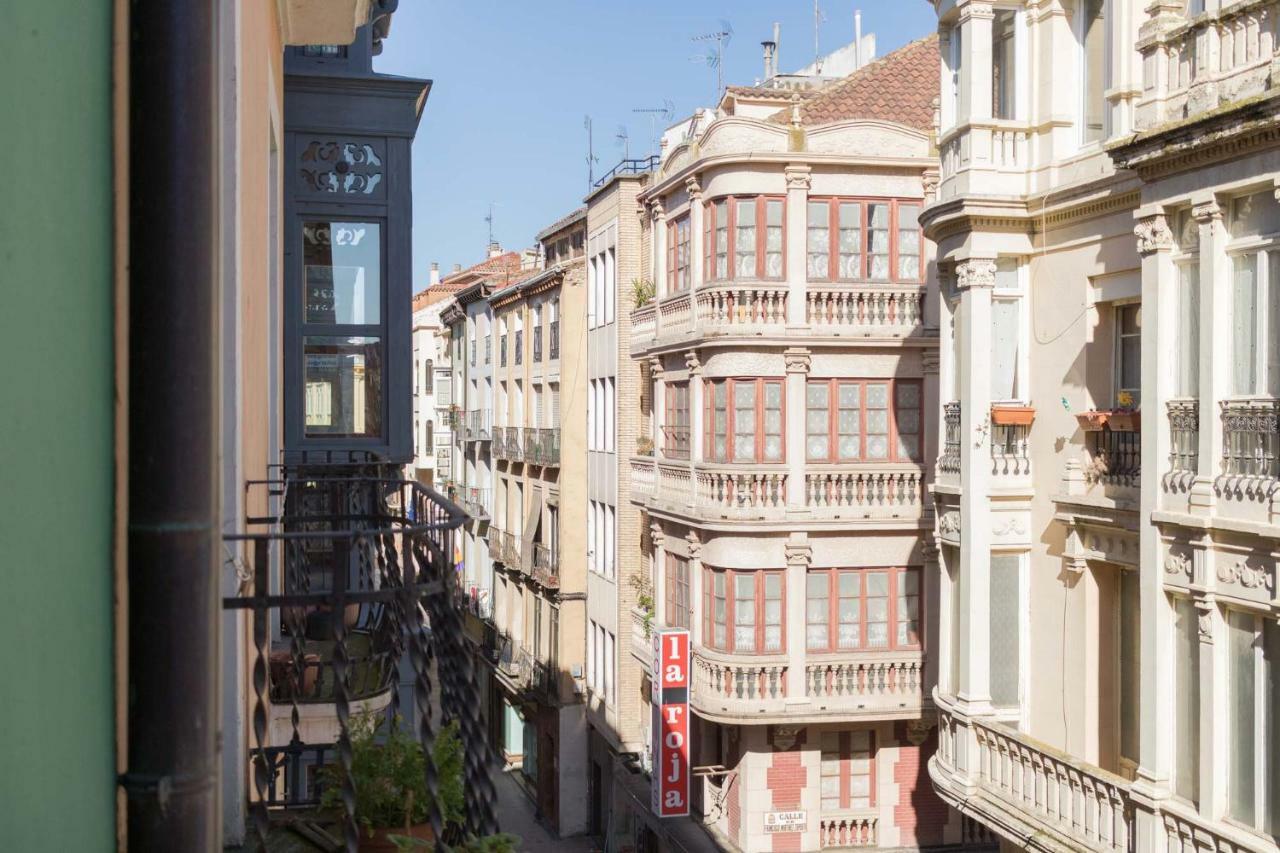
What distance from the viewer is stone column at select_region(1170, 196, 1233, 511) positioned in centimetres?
1368

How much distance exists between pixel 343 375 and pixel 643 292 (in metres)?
20.3

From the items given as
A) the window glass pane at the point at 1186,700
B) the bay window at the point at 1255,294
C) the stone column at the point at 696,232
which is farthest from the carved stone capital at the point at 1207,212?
the stone column at the point at 696,232

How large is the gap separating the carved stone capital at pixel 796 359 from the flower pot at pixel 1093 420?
10.4 m

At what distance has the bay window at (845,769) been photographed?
91.6ft

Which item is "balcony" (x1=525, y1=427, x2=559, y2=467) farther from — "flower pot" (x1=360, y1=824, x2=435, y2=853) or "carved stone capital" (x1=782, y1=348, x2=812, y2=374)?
"flower pot" (x1=360, y1=824, x2=435, y2=853)

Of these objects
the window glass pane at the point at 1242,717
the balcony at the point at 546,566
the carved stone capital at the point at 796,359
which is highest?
the carved stone capital at the point at 796,359

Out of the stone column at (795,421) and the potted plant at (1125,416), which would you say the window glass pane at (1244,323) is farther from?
the stone column at (795,421)

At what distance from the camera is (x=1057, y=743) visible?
17750 mm

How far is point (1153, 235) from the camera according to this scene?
14.5 meters

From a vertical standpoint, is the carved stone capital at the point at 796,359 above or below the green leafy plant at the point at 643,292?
below

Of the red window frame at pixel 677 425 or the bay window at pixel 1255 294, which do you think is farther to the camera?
the red window frame at pixel 677 425

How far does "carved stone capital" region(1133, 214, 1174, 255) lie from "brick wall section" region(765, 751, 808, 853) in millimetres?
15411

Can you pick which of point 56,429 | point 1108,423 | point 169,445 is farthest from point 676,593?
point 56,429

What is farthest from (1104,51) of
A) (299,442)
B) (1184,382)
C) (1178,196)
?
(299,442)
